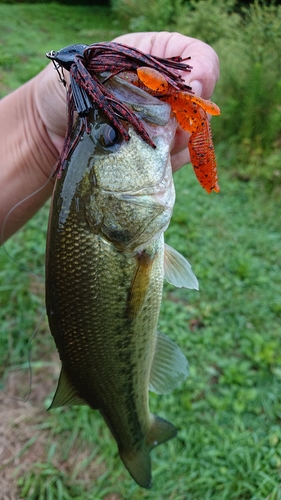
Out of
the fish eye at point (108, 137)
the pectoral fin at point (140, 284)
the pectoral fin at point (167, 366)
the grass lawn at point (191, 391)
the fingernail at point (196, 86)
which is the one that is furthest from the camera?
the grass lawn at point (191, 391)

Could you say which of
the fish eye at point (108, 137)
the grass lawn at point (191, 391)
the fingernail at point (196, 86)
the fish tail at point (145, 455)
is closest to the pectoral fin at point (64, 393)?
the grass lawn at point (191, 391)

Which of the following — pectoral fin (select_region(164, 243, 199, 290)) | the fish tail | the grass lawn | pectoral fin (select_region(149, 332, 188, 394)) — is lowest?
the grass lawn

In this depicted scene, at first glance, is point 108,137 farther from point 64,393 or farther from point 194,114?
point 64,393

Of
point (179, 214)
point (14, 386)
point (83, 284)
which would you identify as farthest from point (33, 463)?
point (179, 214)

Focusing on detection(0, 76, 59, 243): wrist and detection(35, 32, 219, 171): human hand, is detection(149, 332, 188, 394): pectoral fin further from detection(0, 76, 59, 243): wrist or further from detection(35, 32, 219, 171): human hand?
detection(0, 76, 59, 243): wrist

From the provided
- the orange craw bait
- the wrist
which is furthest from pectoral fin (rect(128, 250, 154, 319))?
the wrist

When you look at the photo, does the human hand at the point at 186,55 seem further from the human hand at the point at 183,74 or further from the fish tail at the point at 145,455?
the fish tail at the point at 145,455

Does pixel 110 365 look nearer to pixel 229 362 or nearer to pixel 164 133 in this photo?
pixel 164 133
